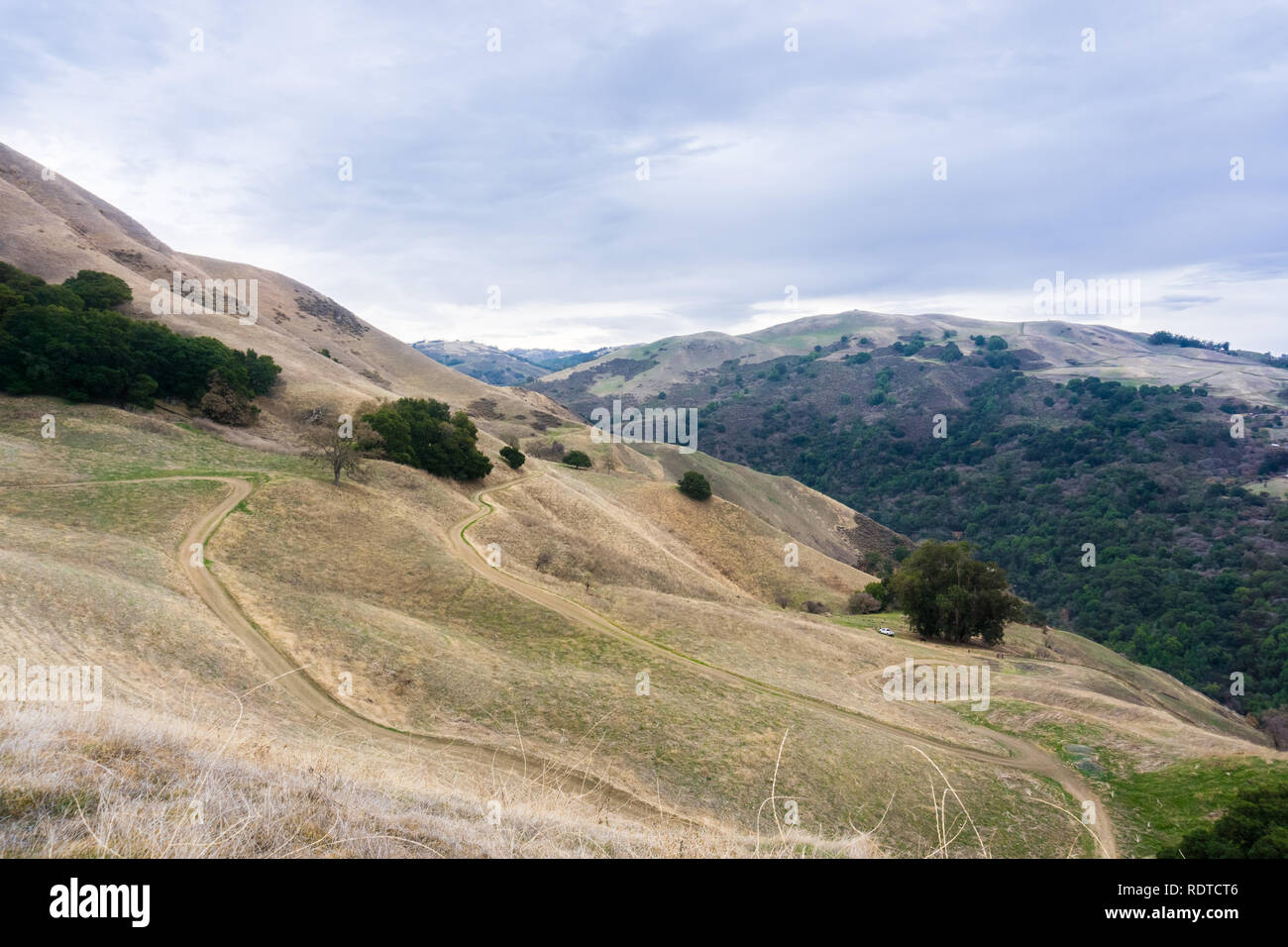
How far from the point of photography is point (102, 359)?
40.9 meters

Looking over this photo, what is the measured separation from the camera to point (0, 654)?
15125 millimetres

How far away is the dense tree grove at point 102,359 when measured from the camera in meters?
38.6

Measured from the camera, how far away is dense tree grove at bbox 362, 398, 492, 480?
44.9m

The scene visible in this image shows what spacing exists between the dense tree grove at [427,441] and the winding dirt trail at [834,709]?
14.0 meters

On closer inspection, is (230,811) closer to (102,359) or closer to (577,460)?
(102,359)

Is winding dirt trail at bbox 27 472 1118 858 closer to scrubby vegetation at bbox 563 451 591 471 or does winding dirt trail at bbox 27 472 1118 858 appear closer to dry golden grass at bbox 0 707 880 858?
dry golden grass at bbox 0 707 880 858

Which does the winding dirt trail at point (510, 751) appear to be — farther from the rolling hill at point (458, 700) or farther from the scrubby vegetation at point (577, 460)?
the scrubby vegetation at point (577, 460)

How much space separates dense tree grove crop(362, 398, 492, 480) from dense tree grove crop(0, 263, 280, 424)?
12.3 meters

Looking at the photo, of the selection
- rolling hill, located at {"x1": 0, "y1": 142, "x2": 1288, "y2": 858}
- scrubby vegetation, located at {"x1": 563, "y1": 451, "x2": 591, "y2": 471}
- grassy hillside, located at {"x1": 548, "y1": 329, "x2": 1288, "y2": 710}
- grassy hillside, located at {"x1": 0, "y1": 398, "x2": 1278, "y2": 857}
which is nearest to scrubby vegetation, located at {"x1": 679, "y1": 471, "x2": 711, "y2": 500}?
scrubby vegetation, located at {"x1": 563, "y1": 451, "x2": 591, "y2": 471}

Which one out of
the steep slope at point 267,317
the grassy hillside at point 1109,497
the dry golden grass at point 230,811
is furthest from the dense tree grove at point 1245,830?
the grassy hillside at point 1109,497

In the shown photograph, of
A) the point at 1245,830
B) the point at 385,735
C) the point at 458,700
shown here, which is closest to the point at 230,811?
the point at 385,735

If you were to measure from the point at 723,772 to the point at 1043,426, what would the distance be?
177412mm

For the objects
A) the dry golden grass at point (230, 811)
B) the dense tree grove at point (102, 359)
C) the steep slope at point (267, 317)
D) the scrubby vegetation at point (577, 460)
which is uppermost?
the steep slope at point (267, 317)
